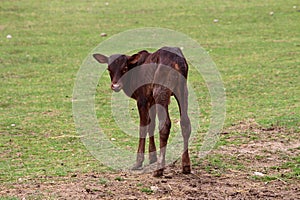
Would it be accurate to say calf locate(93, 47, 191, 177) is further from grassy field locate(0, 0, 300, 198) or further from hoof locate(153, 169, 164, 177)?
grassy field locate(0, 0, 300, 198)

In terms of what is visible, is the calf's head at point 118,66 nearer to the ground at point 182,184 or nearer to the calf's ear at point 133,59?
the calf's ear at point 133,59

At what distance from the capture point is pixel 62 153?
9359mm

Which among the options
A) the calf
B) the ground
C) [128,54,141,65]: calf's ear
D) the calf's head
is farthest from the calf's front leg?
[128,54,141,65]: calf's ear

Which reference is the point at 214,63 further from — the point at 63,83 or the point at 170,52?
the point at 170,52

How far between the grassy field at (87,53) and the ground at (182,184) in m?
0.22

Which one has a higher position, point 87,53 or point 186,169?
point 87,53

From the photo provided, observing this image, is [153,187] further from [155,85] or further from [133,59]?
[133,59]

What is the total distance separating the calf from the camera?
24.2 feet

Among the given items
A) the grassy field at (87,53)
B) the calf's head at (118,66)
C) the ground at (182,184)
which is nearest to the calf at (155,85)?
the calf's head at (118,66)

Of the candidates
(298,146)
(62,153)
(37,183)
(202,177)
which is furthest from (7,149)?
(298,146)

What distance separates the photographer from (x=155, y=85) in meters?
7.48

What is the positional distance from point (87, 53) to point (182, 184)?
1167 centimetres

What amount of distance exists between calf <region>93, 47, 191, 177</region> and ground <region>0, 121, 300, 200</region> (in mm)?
311

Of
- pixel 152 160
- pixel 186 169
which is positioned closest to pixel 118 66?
pixel 152 160
